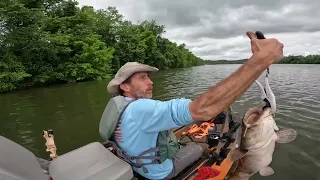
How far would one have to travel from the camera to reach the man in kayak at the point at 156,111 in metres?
1.70

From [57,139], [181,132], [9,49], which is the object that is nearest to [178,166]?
[181,132]

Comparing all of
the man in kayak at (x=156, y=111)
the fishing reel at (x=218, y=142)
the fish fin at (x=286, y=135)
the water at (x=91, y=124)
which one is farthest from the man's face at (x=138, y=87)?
the water at (x=91, y=124)

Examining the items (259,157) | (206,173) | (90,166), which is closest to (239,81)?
(259,157)

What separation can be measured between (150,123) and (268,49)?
1.00 metres

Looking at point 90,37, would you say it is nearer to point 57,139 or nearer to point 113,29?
point 113,29

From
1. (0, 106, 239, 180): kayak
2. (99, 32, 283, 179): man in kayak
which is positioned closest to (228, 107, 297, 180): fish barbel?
(0, 106, 239, 180): kayak

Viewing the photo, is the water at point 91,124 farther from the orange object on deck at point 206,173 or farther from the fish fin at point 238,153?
the fish fin at point 238,153

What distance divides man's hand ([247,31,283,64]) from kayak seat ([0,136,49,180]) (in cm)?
184

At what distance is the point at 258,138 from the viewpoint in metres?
2.28

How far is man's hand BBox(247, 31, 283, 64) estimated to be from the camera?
5.41 ft

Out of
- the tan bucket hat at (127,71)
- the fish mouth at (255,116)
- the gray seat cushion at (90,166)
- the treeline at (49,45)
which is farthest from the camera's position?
the treeline at (49,45)

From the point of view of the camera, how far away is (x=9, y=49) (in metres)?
23.9

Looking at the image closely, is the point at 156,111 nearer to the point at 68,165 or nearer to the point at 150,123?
the point at 150,123

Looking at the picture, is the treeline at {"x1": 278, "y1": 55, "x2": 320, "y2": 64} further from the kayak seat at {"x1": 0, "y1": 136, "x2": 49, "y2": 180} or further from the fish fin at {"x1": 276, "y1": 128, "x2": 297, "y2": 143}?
the kayak seat at {"x1": 0, "y1": 136, "x2": 49, "y2": 180}
